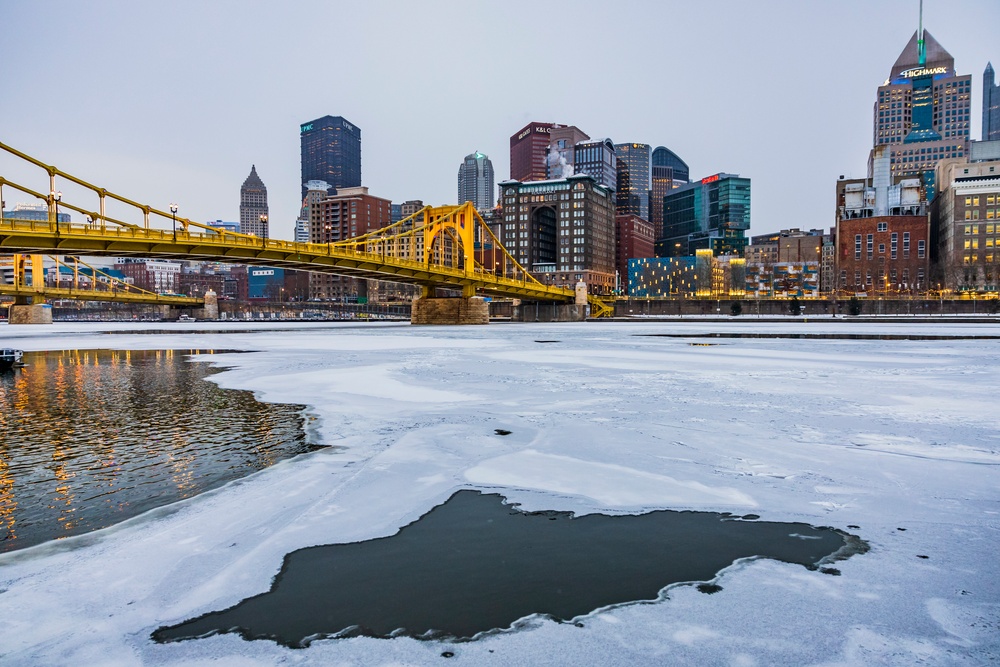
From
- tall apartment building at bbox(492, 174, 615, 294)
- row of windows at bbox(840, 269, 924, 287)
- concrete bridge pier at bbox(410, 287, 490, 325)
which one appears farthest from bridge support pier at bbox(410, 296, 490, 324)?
tall apartment building at bbox(492, 174, 615, 294)

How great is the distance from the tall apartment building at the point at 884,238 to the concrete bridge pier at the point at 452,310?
347 feet

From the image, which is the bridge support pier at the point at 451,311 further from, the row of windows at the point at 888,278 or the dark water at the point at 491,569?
the row of windows at the point at 888,278

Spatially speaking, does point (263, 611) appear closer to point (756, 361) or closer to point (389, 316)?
point (756, 361)

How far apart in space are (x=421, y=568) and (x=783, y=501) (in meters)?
3.68

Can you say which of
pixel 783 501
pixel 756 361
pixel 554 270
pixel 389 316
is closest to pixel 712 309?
pixel 389 316

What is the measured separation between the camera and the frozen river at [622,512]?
3312mm

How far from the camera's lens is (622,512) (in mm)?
5656

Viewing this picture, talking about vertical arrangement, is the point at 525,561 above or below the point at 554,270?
below

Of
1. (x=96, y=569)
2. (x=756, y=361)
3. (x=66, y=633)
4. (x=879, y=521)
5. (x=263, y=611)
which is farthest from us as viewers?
(x=756, y=361)

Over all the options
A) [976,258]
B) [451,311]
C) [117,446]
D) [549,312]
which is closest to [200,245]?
[451,311]

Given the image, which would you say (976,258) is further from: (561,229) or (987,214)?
(561,229)

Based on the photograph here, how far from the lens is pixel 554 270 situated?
19638 cm

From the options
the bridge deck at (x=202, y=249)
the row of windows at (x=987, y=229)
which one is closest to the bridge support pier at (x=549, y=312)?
the bridge deck at (x=202, y=249)

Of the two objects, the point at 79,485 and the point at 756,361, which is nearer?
the point at 79,485
